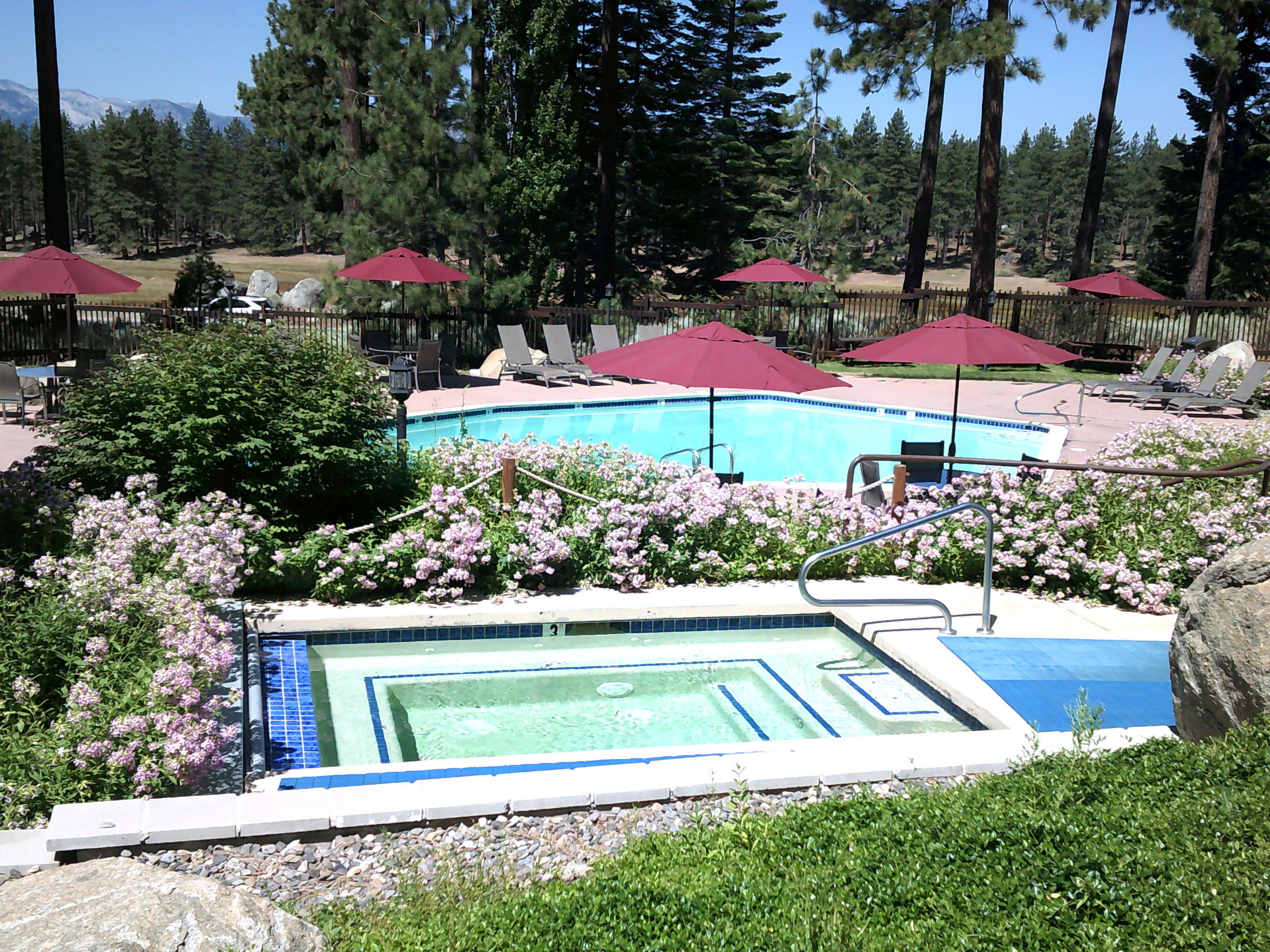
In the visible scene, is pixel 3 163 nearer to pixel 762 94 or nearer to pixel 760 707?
pixel 762 94

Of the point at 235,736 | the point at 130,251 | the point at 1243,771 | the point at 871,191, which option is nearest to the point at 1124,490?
the point at 1243,771

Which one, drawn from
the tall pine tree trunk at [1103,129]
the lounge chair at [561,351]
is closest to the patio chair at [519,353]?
the lounge chair at [561,351]

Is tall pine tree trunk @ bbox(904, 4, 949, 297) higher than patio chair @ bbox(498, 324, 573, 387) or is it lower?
higher

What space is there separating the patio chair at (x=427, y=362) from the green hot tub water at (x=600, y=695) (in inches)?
407

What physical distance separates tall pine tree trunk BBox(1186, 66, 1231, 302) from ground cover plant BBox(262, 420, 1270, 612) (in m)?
19.6

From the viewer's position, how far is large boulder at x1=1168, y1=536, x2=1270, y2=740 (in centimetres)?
408

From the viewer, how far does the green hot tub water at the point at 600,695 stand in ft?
17.9

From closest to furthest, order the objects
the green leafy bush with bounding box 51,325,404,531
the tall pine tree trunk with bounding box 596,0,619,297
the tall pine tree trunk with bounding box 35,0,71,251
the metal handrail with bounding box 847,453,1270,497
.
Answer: the green leafy bush with bounding box 51,325,404,531 < the metal handrail with bounding box 847,453,1270,497 < the tall pine tree trunk with bounding box 35,0,71,251 < the tall pine tree trunk with bounding box 596,0,619,297

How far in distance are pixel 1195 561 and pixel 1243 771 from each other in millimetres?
3651

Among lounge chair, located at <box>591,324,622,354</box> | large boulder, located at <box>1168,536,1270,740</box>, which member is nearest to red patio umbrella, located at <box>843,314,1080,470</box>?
large boulder, located at <box>1168,536,1270,740</box>

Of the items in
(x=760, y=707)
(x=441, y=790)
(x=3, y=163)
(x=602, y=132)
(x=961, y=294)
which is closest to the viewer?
(x=441, y=790)

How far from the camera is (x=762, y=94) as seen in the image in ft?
125

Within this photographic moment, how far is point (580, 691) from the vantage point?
6047 millimetres

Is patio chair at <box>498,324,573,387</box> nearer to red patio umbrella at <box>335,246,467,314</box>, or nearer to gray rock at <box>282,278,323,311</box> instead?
red patio umbrella at <box>335,246,467,314</box>
